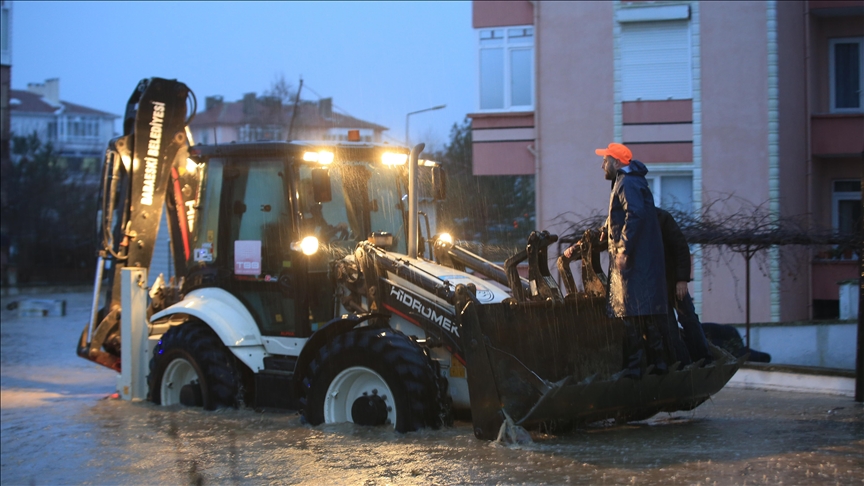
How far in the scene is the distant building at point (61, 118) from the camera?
87.5 metres

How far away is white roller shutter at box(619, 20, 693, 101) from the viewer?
17453mm

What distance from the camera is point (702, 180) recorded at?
17.3 m

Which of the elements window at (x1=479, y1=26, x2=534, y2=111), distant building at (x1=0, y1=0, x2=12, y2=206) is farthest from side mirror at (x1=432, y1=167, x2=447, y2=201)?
distant building at (x1=0, y1=0, x2=12, y2=206)

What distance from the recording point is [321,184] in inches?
317

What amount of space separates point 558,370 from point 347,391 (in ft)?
6.30

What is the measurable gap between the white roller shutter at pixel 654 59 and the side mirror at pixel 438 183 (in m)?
9.67

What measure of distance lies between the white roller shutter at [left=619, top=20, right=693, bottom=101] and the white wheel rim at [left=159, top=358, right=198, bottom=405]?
36.0 ft

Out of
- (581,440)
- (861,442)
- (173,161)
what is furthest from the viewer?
(173,161)

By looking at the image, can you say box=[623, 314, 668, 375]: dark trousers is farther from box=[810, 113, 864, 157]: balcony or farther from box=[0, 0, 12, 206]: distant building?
box=[0, 0, 12, 206]: distant building

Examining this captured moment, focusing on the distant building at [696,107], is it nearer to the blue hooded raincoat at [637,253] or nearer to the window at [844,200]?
the window at [844,200]

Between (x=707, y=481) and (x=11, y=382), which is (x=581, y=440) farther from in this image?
(x=11, y=382)

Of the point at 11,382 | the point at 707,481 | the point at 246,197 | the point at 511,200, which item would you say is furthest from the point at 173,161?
the point at 511,200

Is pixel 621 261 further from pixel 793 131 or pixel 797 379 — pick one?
pixel 793 131

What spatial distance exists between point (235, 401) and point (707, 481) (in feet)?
17.2
